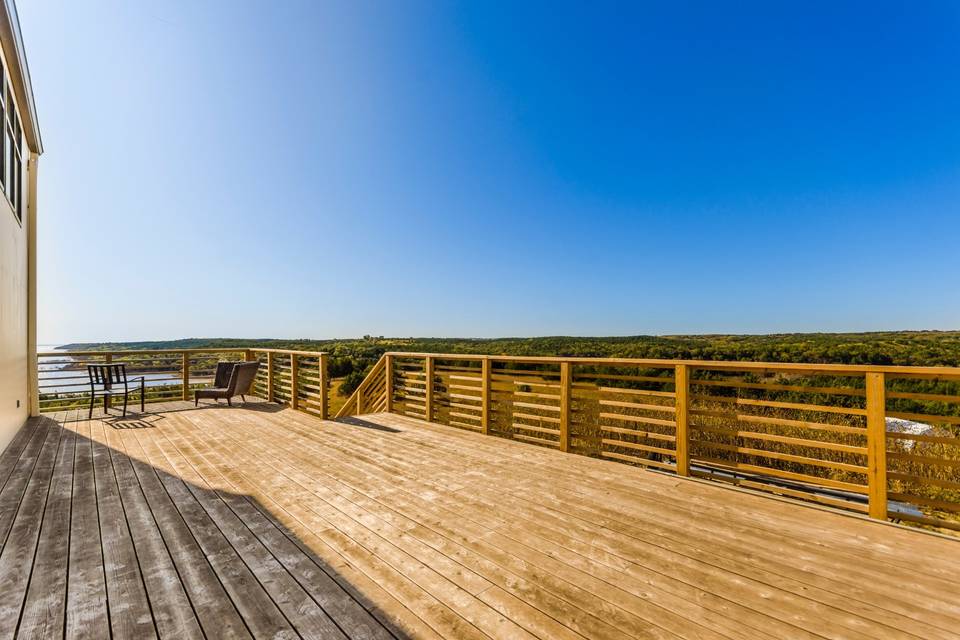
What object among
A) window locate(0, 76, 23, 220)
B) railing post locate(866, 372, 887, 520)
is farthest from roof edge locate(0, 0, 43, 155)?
railing post locate(866, 372, 887, 520)

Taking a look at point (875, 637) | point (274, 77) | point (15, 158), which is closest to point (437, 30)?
point (274, 77)

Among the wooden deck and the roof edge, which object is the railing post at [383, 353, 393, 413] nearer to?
the wooden deck

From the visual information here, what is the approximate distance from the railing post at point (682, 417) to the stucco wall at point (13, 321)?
646cm

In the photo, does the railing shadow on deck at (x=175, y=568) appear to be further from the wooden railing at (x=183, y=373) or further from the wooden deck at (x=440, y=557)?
the wooden railing at (x=183, y=373)

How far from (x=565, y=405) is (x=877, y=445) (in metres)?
2.29

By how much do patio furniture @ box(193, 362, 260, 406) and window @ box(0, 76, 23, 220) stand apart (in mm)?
3209

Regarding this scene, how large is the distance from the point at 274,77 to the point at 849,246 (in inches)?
735

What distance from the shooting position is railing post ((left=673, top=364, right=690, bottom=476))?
3.40 metres

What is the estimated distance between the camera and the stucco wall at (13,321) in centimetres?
424

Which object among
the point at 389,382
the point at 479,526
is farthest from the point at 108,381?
the point at 479,526

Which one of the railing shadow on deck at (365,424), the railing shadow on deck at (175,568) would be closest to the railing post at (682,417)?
the railing shadow on deck at (175,568)

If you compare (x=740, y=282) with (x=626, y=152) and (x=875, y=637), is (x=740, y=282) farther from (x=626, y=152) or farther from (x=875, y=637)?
(x=875, y=637)

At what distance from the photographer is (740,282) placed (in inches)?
709

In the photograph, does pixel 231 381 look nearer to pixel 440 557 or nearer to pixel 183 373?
pixel 183 373
